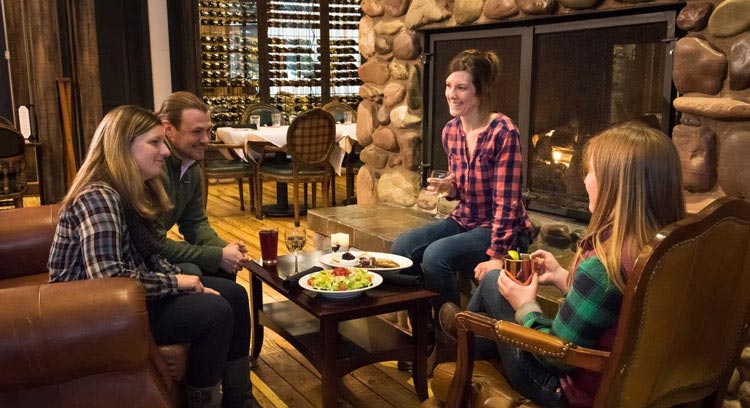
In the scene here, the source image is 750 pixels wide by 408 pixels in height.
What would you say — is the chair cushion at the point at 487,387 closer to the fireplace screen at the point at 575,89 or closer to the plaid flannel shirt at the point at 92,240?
the plaid flannel shirt at the point at 92,240

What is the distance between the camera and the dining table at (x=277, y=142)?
20.2 feet

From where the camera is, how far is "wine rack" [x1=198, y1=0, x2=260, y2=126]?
8.48 metres

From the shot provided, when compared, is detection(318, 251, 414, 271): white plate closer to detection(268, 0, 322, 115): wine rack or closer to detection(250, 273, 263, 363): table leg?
detection(250, 273, 263, 363): table leg

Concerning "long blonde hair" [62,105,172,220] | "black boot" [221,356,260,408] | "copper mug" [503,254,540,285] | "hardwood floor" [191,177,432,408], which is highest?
"long blonde hair" [62,105,172,220]

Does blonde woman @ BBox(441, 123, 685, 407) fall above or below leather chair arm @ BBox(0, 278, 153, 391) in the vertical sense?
above

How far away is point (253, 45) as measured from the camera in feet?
28.5

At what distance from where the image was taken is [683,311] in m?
1.57

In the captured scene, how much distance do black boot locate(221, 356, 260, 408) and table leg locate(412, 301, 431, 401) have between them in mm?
606

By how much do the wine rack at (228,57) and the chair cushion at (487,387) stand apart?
276 inches

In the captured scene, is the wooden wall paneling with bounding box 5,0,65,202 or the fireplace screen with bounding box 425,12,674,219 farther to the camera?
the wooden wall paneling with bounding box 5,0,65,202

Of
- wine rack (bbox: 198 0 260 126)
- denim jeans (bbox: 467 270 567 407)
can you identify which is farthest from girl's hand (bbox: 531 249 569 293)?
wine rack (bbox: 198 0 260 126)

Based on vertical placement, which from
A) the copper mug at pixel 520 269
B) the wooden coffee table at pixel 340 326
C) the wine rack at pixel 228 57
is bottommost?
the wooden coffee table at pixel 340 326

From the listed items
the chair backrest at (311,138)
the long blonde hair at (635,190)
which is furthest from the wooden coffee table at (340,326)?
the chair backrest at (311,138)

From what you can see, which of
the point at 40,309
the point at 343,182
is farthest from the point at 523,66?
the point at 343,182
